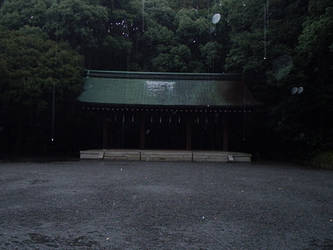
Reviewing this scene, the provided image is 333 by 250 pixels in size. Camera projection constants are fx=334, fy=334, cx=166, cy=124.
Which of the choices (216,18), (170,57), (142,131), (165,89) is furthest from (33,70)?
(216,18)

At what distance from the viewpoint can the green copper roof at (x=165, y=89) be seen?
1722 centimetres

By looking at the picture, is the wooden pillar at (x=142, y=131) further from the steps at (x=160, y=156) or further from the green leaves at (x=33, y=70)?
the green leaves at (x=33, y=70)

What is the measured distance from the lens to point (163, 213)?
585 cm

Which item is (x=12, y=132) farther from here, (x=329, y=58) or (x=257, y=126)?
(x=329, y=58)

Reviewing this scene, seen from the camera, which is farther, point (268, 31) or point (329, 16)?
point (268, 31)

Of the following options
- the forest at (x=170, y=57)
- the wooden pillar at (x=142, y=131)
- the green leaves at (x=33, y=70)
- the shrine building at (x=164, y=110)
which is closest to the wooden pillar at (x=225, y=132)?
the shrine building at (x=164, y=110)

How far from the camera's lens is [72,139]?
65.4ft

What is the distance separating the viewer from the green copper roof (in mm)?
17219

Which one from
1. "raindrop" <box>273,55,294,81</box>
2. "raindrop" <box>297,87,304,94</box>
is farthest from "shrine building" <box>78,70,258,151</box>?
"raindrop" <box>297,87,304,94</box>

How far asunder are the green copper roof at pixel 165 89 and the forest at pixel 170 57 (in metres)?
0.91

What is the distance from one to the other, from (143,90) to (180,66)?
684 cm

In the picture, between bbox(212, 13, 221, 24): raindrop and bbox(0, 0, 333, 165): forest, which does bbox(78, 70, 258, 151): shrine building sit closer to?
bbox(0, 0, 333, 165): forest

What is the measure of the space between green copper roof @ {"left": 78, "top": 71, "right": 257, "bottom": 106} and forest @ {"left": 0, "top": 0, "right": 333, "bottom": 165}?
0.91 m

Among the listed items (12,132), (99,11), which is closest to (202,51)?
(99,11)
